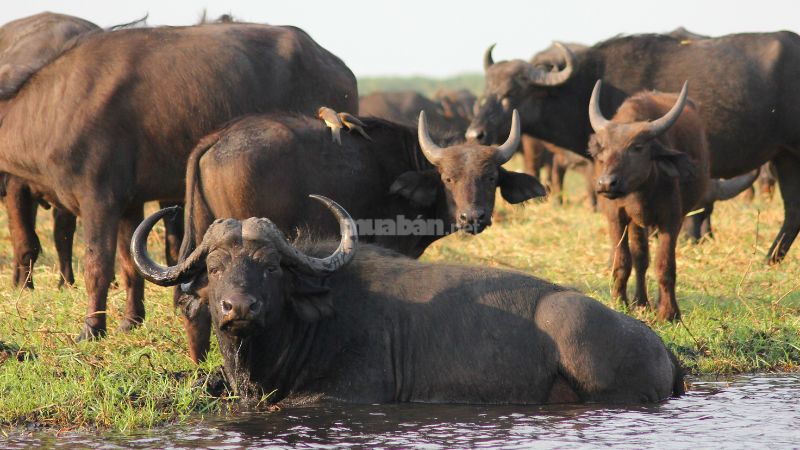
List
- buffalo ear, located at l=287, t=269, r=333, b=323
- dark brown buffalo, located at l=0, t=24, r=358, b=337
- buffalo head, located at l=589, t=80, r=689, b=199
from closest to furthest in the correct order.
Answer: buffalo ear, located at l=287, t=269, r=333, b=323
dark brown buffalo, located at l=0, t=24, r=358, b=337
buffalo head, located at l=589, t=80, r=689, b=199

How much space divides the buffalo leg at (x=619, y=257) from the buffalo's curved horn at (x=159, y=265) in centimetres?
410

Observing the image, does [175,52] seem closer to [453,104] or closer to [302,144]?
[302,144]

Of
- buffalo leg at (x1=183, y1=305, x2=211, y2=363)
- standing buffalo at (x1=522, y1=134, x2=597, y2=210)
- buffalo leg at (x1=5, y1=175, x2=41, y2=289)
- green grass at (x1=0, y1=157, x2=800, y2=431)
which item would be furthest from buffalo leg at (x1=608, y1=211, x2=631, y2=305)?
standing buffalo at (x1=522, y1=134, x2=597, y2=210)

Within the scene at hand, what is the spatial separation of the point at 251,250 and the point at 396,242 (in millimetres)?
2330

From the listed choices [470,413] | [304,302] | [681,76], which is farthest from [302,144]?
[681,76]

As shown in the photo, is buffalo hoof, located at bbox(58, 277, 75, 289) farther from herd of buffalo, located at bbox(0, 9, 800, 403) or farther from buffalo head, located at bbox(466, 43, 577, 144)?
buffalo head, located at bbox(466, 43, 577, 144)

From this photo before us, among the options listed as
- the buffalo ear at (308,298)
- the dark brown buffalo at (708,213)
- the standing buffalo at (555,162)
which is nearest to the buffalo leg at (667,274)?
the buffalo ear at (308,298)

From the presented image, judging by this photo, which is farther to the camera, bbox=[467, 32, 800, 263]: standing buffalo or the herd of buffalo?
bbox=[467, 32, 800, 263]: standing buffalo

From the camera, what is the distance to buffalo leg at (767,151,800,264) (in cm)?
1262

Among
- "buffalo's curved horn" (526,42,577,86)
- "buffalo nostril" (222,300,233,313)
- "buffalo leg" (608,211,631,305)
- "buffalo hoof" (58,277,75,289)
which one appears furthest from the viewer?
"buffalo's curved horn" (526,42,577,86)

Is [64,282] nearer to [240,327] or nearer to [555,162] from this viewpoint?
[240,327]

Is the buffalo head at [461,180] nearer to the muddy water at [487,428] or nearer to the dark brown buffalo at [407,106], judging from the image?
the muddy water at [487,428]

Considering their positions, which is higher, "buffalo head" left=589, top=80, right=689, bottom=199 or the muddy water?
"buffalo head" left=589, top=80, right=689, bottom=199

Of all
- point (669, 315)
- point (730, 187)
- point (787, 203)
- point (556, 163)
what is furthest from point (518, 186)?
point (556, 163)
